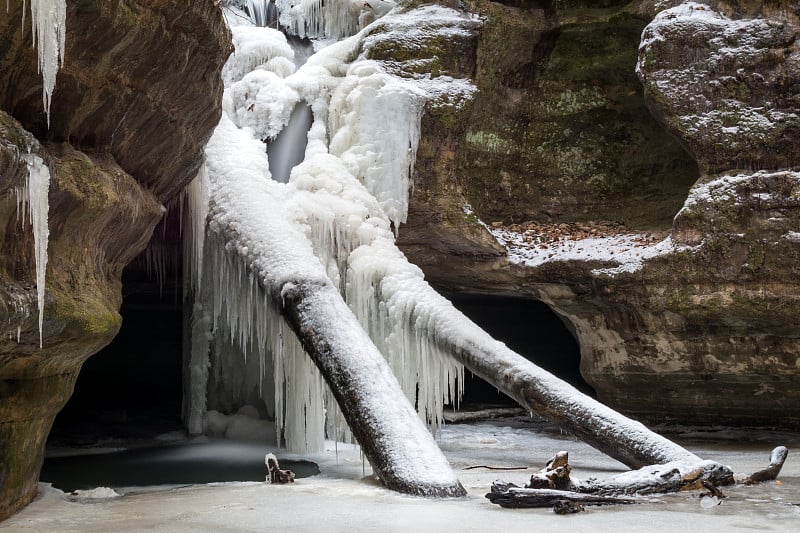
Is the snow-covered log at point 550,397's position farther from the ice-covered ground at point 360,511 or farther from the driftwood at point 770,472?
the ice-covered ground at point 360,511

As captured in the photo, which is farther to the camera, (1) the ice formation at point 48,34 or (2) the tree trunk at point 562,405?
(2) the tree trunk at point 562,405

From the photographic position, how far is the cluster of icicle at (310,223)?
7297 mm

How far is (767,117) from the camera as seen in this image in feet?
27.8

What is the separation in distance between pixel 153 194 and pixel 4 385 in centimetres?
199

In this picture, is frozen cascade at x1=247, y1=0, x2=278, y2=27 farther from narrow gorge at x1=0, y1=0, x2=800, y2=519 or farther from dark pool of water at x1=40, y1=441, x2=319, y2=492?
dark pool of water at x1=40, y1=441, x2=319, y2=492

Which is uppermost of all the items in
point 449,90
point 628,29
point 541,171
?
point 628,29

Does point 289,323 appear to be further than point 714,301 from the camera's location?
No

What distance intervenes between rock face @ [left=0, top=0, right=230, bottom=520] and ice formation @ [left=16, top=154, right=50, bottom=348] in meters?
0.05

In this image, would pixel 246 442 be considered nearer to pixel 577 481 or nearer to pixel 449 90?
pixel 449 90

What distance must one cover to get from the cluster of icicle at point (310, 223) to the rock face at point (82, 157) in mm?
1727

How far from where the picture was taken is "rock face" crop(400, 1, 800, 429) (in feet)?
27.8

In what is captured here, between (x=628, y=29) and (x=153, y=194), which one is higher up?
(x=628, y=29)

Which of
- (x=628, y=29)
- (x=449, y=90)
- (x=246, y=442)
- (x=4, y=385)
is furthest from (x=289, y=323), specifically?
(x=628, y=29)

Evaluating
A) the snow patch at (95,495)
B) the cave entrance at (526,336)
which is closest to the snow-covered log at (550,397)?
the snow patch at (95,495)
